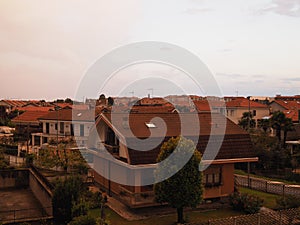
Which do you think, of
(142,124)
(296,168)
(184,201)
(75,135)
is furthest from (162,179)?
(75,135)

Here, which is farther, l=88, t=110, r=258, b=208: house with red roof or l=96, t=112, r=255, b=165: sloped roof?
l=96, t=112, r=255, b=165: sloped roof

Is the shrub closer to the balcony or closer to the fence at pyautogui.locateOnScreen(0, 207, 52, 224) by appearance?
the balcony

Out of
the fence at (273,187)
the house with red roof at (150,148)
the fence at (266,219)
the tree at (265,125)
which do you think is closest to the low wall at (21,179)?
the house with red roof at (150,148)

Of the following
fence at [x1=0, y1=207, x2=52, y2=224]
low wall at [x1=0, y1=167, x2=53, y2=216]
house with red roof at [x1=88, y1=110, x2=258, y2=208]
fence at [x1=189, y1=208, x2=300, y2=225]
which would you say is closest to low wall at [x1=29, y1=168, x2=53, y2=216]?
low wall at [x1=0, y1=167, x2=53, y2=216]

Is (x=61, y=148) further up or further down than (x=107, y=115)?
further down

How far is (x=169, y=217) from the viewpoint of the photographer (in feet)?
51.6

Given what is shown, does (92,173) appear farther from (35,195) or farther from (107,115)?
(107,115)

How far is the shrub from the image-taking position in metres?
16.4

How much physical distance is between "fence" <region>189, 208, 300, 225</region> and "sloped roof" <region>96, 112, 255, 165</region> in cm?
466

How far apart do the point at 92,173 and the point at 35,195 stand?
12.2 ft

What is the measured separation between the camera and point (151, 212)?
53.4 ft

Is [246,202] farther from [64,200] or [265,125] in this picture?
[265,125]

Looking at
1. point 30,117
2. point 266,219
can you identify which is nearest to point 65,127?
point 30,117

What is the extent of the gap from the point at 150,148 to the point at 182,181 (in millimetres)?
3055
